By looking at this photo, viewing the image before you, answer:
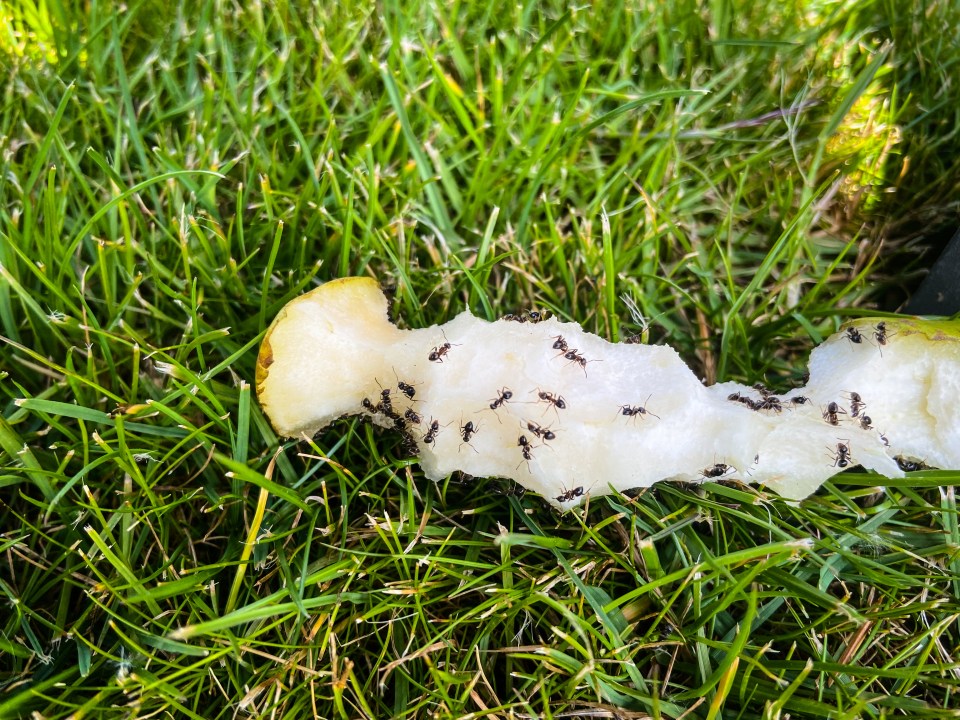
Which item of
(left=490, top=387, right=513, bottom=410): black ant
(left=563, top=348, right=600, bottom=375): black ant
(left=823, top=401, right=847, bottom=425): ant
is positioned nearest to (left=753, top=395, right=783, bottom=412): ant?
(left=823, top=401, right=847, bottom=425): ant

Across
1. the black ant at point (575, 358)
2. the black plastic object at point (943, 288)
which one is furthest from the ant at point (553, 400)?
the black plastic object at point (943, 288)

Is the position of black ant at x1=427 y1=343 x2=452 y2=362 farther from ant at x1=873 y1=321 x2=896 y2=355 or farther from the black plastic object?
the black plastic object

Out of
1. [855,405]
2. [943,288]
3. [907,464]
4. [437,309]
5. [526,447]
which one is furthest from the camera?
[437,309]

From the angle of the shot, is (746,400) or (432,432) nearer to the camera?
(432,432)

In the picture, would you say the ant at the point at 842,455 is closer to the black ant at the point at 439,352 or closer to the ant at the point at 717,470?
the ant at the point at 717,470

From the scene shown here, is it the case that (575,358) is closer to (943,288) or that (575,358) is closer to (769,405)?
(769,405)

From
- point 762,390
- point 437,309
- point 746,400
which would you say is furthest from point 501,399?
point 762,390

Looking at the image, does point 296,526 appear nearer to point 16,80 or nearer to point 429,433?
point 429,433
